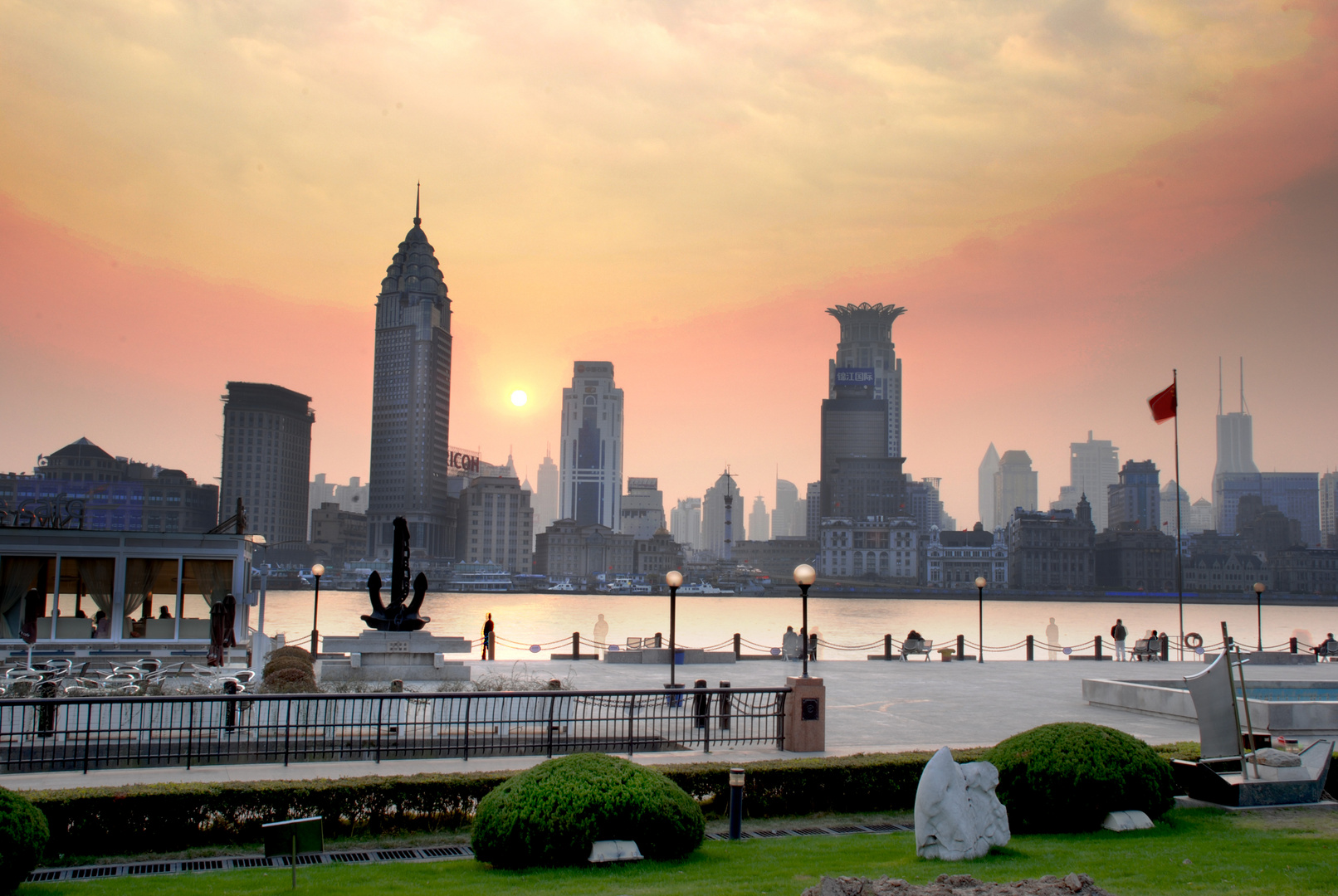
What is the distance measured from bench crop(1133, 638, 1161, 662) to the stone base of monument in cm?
2832

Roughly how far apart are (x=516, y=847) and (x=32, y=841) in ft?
12.5

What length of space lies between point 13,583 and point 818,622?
3762 inches

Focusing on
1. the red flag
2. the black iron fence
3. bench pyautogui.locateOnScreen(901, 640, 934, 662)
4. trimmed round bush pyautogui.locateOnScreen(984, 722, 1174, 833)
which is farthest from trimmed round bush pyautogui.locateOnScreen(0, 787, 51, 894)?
the red flag

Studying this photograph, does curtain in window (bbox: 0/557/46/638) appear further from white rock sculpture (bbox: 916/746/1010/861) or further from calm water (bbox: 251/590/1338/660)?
calm water (bbox: 251/590/1338/660)

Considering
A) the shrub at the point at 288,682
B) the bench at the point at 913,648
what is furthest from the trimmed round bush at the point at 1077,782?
the bench at the point at 913,648

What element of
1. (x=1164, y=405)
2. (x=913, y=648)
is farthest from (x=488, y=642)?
(x=1164, y=405)

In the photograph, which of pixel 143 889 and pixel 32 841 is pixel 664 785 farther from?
pixel 32 841

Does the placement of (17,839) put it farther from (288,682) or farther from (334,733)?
(288,682)

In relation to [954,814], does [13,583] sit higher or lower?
higher

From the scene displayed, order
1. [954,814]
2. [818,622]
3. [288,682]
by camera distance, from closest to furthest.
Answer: [954,814]
[288,682]
[818,622]

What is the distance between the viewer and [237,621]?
28297 mm

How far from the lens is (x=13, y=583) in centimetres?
2628

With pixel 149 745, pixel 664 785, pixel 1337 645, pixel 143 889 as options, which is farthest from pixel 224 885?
pixel 1337 645

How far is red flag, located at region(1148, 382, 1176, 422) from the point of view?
129 ft
